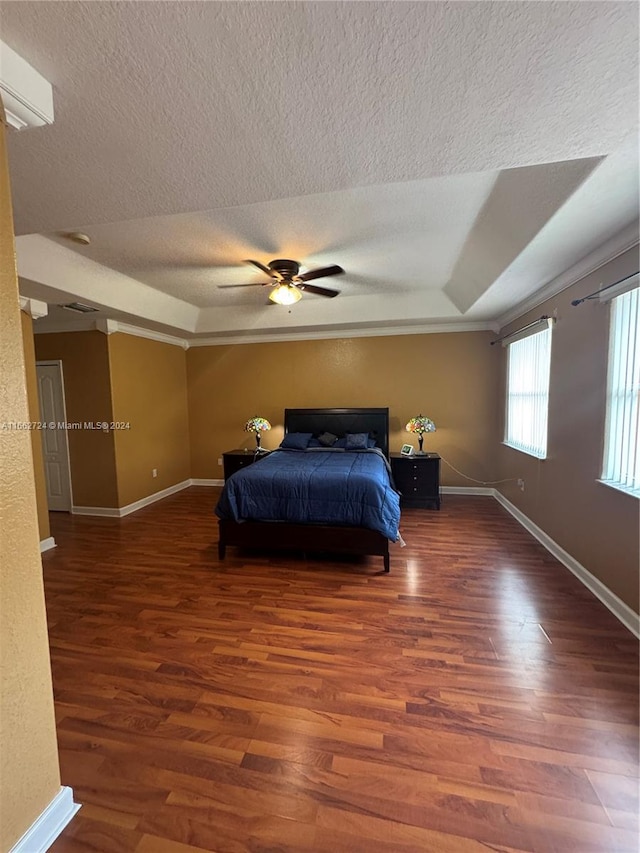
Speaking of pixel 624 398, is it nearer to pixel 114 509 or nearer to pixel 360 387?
pixel 360 387

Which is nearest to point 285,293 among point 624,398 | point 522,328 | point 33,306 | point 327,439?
point 327,439

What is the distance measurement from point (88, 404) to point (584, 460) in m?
5.32

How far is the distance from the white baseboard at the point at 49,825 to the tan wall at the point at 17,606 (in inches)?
1.0

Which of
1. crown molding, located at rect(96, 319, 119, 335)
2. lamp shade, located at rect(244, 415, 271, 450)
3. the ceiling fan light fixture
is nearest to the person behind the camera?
the ceiling fan light fixture

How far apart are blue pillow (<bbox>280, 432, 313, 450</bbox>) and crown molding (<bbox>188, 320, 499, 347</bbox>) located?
59.3 inches

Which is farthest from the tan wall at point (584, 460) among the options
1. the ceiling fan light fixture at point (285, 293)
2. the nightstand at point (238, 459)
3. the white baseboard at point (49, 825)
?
the nightstand at point (238, 459)

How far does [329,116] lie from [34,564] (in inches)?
72.5

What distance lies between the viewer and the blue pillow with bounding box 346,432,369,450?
4.76 meters

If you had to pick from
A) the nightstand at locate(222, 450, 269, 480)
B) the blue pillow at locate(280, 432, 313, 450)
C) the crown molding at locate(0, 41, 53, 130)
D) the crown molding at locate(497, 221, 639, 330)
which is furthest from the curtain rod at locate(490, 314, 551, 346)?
the crown molding at locate(0, 41, 53, 130)

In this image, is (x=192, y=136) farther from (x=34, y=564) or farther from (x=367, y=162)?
(x=34, y=564)

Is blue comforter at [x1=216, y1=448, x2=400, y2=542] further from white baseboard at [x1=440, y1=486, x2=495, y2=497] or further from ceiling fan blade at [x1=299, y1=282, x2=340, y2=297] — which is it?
white baseboard at [x1=440, y1=486, x2=495, y2=497]

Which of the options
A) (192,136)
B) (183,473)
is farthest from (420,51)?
(183,473)

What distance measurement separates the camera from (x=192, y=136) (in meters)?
1.36

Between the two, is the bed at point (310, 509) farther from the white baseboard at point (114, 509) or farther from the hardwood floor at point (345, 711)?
the white baseboard at point (114, 509)
